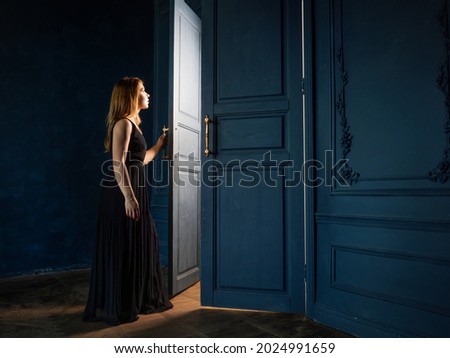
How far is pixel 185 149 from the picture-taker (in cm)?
315

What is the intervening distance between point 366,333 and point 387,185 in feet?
2.62

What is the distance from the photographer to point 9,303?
2.84 meters

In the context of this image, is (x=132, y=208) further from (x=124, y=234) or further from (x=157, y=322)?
(x=157, y=322)

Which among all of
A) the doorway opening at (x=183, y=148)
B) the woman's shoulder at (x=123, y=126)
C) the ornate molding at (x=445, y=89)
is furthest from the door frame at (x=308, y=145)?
the woman's shoulder at (x=123, y=126)

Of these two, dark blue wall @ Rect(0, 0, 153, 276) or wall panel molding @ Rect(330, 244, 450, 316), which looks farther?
dark blue wall @ Rect(0, 0, 153, 276)

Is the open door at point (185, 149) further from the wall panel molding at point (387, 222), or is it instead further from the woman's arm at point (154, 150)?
the wall panel molding at point (387, 222)

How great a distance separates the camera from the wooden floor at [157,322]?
2.17 meters

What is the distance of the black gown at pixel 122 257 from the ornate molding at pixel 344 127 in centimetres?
126

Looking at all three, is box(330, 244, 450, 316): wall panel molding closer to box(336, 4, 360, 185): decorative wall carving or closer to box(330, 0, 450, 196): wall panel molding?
box(330, 0, 450, 196): wall panel molding

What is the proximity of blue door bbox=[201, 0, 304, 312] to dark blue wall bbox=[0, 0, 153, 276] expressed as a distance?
1.88 metres

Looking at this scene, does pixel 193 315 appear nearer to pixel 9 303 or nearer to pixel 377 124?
pixel 9 303

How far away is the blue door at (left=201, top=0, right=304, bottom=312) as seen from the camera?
254cm
